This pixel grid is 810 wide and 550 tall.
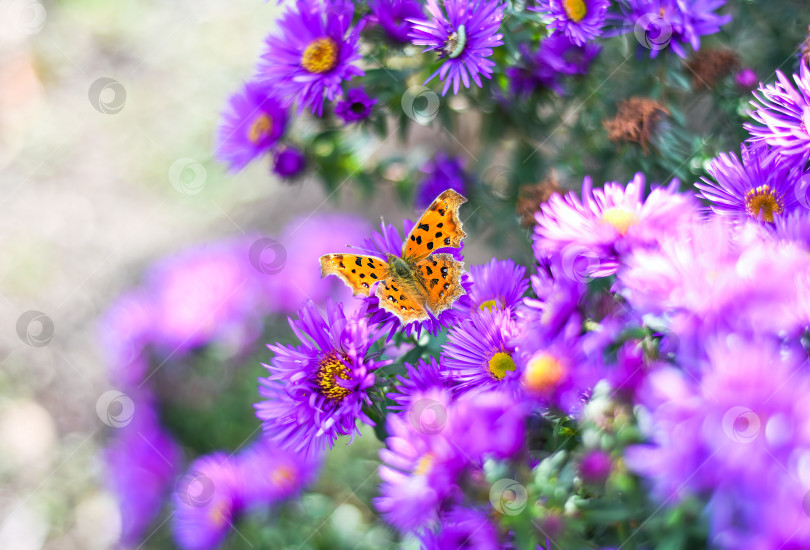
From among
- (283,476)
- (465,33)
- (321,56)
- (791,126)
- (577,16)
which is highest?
(321,56)

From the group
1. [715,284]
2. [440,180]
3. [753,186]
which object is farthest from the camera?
[440,180]

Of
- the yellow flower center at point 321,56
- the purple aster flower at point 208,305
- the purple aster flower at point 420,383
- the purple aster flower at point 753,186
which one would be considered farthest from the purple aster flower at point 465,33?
the purple aster flower at point 208,305

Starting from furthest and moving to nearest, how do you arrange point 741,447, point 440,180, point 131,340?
point 131,340 → point 440,180 → point 741,447

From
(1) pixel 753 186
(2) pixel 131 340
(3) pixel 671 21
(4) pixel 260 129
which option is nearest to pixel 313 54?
(4) pixel 260 129

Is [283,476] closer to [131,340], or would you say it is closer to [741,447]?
[131,340]

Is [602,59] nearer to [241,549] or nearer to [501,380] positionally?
[501,380]

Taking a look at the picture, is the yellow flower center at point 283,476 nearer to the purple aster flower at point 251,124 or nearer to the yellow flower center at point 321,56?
the purple aster flower at point 251,124
